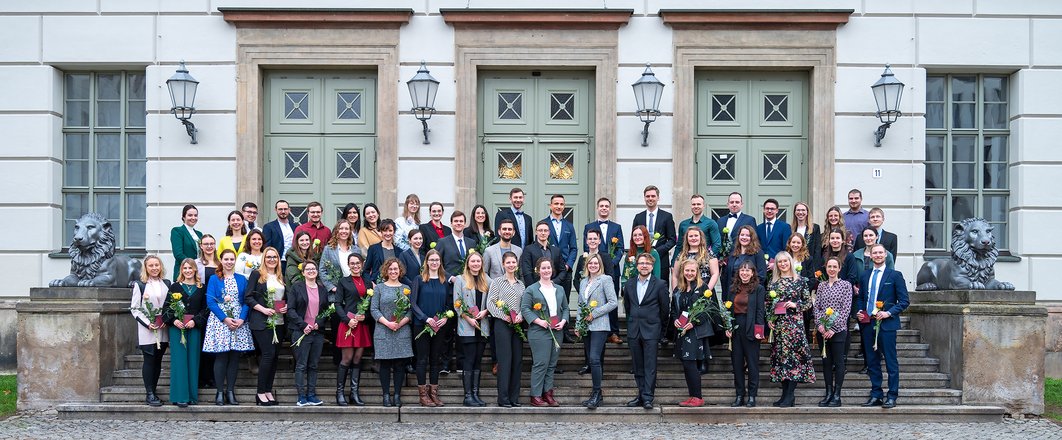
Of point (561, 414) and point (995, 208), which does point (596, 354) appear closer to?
point (561, 414)

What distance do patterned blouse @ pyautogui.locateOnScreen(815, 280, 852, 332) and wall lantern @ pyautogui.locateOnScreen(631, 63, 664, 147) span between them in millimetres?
4361

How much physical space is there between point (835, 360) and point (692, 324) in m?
1.54

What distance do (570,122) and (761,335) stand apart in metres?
5.41

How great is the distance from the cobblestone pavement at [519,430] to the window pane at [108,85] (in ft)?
18.9

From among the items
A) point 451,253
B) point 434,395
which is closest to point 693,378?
point 434,395

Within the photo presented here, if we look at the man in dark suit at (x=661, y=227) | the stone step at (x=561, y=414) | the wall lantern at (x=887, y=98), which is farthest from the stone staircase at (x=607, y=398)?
the wall lantern at (x=887, y=98)

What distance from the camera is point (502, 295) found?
12289mm

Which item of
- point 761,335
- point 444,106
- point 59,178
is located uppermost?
point 444,106

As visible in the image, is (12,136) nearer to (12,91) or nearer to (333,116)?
(12,91)

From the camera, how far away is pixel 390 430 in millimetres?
11664

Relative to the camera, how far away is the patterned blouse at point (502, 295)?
40.1 feet

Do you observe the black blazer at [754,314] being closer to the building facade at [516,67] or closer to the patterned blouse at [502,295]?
the patterned blouse at [502,295]

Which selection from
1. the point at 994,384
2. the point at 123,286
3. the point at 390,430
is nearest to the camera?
the point at 390,430

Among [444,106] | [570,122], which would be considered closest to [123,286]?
[444,106]
